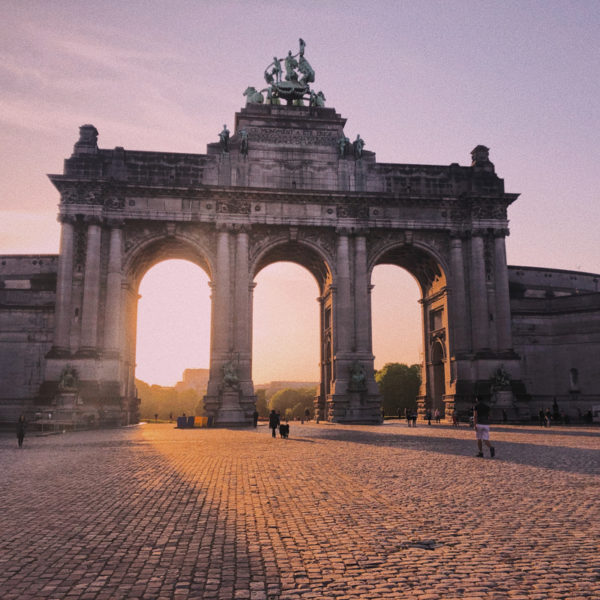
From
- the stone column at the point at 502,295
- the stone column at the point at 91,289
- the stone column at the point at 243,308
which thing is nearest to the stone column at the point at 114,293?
the stone column at the point at 91,289

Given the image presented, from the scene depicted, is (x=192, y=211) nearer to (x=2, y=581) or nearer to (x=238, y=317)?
(x=238, y=317)

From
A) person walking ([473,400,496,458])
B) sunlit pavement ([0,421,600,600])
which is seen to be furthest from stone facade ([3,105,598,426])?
sunlit pavement ([0,421,600,600])

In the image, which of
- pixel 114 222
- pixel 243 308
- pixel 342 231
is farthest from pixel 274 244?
pixel 114 222

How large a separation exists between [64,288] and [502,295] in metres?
34.5

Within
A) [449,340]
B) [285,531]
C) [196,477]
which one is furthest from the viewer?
[449,340]

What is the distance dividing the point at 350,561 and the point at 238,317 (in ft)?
126

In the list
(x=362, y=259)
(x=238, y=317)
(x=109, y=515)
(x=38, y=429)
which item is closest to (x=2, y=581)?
(x=109, y=515)

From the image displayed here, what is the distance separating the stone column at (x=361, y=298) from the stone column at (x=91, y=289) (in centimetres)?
2010

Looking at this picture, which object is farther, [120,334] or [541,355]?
[541,355]

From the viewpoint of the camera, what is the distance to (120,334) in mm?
43938

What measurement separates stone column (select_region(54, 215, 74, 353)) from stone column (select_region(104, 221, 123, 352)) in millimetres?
2743

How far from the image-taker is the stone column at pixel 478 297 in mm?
45781

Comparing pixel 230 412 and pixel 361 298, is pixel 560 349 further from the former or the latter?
pixel 230 412

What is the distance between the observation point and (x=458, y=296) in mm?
→ 46969
